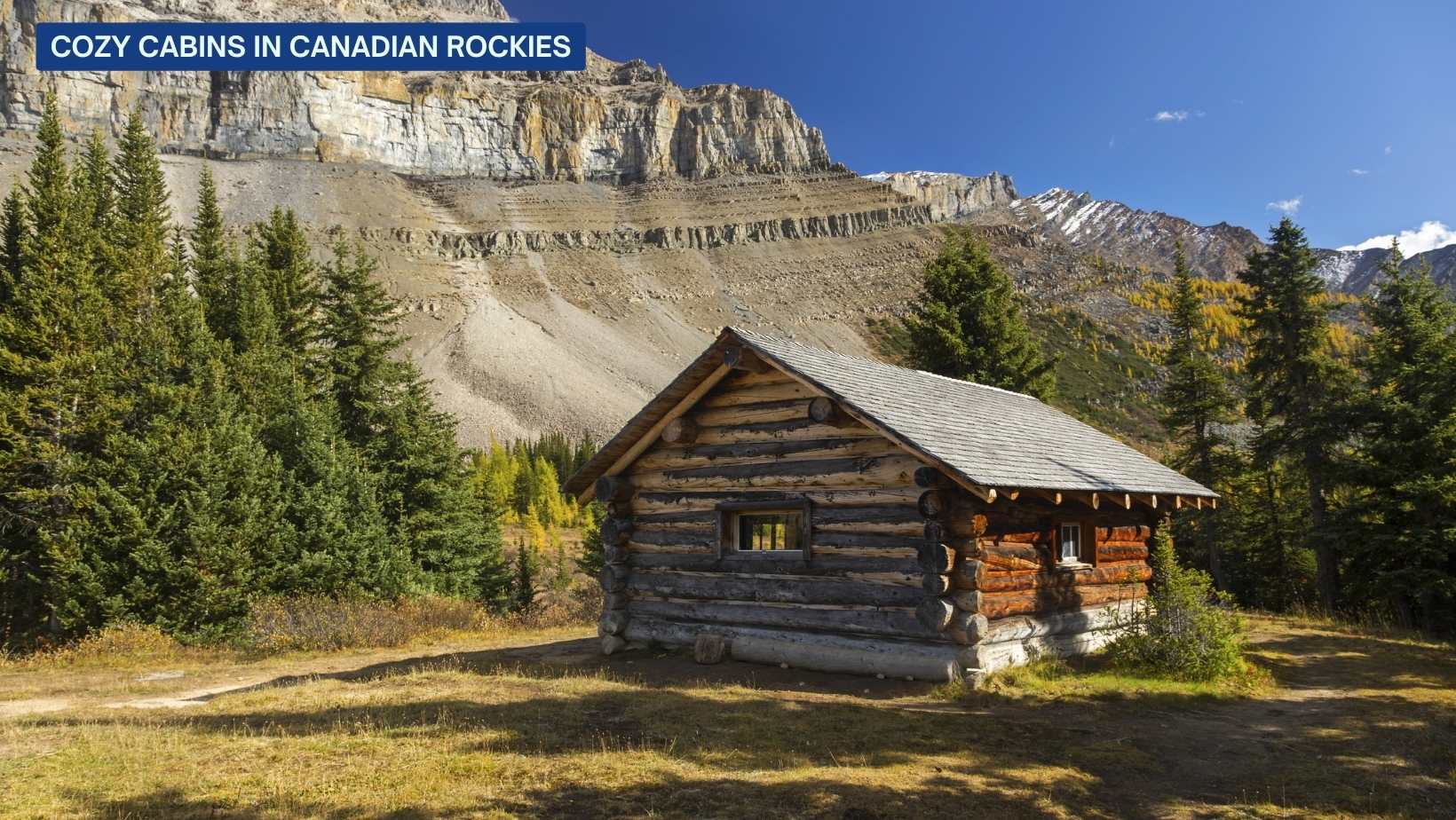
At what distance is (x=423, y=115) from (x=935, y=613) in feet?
556

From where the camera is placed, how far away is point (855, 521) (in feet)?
42.1

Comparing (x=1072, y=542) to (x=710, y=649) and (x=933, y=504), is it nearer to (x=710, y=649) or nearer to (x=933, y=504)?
(x=933, y=504)

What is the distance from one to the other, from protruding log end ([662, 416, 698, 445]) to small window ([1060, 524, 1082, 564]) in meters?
6.96

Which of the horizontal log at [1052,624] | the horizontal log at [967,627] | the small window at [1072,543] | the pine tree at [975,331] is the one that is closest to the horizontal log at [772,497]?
the horizontal log at [967,627]

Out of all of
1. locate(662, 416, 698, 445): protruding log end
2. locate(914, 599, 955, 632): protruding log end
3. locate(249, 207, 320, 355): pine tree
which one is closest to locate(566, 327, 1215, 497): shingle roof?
locate(662, 416, 698, 445): protruding log end

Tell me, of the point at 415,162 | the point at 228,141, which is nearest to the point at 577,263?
the point at 415,162

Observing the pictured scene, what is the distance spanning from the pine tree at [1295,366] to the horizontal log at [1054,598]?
10513 mm

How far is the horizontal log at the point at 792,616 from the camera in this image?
12.3 meters

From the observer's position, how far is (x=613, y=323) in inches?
4377

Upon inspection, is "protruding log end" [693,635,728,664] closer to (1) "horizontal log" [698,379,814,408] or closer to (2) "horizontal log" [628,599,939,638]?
(2) "horizontal log" [628,599,939,638]

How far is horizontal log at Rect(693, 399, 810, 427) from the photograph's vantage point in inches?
538

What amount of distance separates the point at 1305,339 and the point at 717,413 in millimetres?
20224

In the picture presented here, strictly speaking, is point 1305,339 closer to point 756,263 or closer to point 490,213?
point 756,263

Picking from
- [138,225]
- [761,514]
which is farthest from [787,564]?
[138,225]
